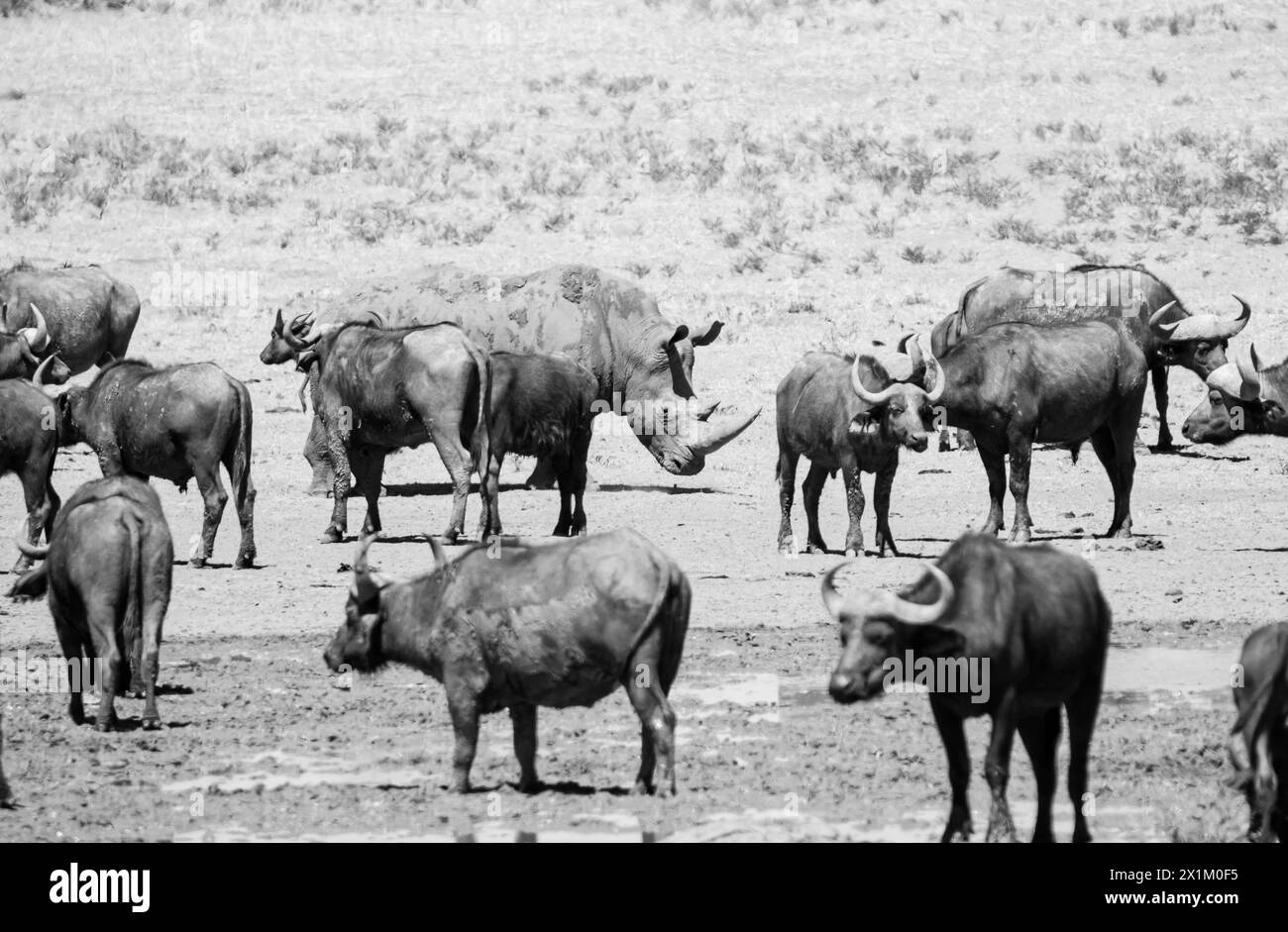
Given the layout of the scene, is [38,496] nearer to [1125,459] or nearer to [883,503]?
[883,503]

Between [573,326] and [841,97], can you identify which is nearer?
[573,326]

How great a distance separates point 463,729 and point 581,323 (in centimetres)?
1238

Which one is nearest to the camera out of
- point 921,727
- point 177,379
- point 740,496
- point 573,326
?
point 921,727

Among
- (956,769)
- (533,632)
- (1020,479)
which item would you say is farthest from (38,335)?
(956,769)

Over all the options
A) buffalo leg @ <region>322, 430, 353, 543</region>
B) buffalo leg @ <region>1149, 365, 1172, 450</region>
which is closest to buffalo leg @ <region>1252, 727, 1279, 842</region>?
buffalo leg @ <region>322, 430, 353, 543</region>

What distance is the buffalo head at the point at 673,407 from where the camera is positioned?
21.5 metres

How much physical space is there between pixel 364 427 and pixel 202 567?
2.25 m

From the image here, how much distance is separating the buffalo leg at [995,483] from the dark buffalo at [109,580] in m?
7.74

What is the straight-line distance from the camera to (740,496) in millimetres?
20969

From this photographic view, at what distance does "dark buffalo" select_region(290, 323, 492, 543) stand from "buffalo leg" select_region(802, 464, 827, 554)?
257 cm

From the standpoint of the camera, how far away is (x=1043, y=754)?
946 centimetres

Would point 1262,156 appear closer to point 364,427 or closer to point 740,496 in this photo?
point 740,496
